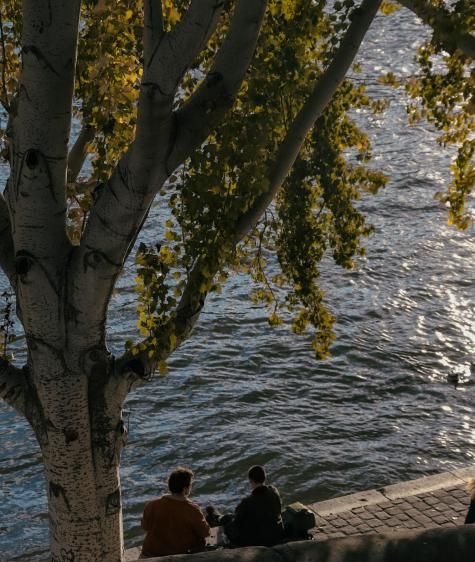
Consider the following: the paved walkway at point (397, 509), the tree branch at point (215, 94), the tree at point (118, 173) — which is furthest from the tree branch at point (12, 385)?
the paved walkway at point (397, 509)

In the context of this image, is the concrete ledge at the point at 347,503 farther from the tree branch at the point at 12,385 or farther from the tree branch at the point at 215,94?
the tree branch at the point at 215,94

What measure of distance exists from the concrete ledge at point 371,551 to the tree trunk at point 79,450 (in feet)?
10.0

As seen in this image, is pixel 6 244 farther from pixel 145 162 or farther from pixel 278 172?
pixel 278 172

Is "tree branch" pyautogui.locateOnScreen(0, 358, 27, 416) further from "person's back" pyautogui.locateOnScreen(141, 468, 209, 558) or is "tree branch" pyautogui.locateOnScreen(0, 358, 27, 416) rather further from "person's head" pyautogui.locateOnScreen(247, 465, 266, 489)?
"person's head" pyautogui.locateOnScreen(247, 465, 266, 489)

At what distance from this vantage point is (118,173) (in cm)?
771

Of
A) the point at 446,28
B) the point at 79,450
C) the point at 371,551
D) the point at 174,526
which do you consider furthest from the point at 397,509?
the point at 371,551

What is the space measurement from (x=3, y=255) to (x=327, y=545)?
3.97 metres

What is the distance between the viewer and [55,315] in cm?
815

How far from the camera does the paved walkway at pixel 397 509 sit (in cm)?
1230

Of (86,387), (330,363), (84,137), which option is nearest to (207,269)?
(86,387)

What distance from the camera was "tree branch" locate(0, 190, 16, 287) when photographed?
8547mm

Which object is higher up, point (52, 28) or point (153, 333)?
point (52, 28)

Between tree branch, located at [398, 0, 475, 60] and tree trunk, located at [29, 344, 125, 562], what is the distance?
3271 millimetres

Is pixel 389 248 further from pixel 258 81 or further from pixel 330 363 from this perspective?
pixel 258 81
